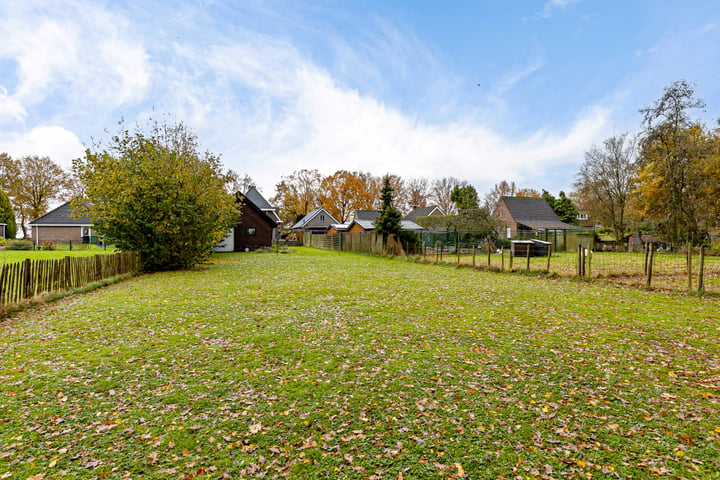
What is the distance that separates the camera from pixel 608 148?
3164 cm

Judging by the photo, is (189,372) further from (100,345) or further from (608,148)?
(608,148)

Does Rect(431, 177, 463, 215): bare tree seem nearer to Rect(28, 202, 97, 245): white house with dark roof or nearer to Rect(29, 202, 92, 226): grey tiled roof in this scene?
Rect(28, 202, 97, 245): white house with dark roof

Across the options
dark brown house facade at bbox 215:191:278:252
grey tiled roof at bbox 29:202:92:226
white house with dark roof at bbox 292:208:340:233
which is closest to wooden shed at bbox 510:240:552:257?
dark brown house facade at bbox 215:191:278:252

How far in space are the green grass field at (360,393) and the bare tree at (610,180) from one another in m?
29.1

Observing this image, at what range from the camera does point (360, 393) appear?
4.06 meters

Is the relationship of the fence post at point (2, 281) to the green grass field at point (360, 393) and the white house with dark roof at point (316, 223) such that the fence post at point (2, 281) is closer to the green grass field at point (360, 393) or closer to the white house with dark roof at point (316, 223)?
the green grass field at point (360, 393)

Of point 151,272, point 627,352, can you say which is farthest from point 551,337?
point 151,272

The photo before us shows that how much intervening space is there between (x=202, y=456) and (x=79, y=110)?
1809 cm

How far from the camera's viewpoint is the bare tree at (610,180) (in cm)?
3120

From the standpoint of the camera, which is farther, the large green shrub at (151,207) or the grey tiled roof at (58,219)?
the grey tiled roof at (58,219)

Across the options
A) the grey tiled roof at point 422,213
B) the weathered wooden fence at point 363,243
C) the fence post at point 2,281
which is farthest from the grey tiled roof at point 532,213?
the fence post at point 2,281

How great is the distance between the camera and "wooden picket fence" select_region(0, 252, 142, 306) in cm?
768

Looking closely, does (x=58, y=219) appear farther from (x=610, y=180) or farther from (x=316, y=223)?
(x=610, y=180)

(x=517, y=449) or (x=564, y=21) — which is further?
(x=564, y=21)
